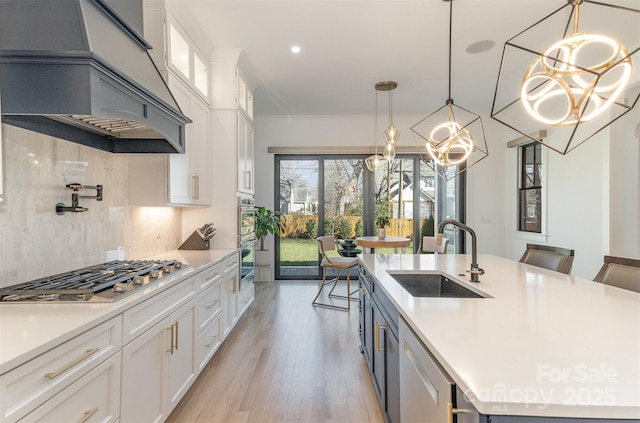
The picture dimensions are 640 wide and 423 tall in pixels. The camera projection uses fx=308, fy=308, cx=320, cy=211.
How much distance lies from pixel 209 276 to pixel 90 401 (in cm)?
127

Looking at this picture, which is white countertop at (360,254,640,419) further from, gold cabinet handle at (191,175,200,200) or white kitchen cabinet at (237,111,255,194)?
white kitchen cabinet at (237,111,255,194)

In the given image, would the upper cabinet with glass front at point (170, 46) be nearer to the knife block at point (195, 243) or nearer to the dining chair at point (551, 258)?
the knife block at point (195, 243)

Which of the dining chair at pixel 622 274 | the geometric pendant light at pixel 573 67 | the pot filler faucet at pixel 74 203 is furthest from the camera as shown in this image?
the pot filler faucet at pixel 74 203

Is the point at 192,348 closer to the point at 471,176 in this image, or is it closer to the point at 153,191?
the point at 153,191

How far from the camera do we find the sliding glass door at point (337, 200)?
5.60 m

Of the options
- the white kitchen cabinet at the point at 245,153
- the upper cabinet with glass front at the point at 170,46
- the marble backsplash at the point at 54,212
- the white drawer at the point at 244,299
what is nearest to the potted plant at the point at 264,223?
the white kitchen cabinet at the point at 245,153

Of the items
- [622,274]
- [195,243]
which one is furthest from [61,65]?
[622,274]

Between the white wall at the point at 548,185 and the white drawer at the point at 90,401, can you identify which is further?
the white wall at the point at 548,185

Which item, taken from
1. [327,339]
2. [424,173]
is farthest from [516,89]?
[327,339]

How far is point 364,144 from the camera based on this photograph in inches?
218

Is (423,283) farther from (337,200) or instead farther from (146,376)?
(337,200)

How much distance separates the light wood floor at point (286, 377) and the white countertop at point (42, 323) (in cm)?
104

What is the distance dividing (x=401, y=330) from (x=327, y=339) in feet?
6.21

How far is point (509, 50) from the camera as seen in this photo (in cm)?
329
